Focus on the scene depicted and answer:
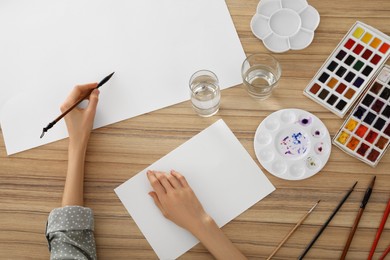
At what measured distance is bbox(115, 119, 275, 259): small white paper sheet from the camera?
96 centimetres

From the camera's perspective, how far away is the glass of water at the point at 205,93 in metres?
0.99

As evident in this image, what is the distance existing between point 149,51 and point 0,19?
403mm

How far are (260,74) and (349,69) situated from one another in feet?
0.66

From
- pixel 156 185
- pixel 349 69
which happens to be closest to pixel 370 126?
pixel 349 69

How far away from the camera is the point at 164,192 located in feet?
3.20

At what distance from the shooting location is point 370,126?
0.96 metres

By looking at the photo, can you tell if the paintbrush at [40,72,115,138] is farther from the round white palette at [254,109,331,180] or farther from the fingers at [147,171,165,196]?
the round white palette at [254,109,331,180]

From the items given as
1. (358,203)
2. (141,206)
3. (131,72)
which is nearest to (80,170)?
(141,206)

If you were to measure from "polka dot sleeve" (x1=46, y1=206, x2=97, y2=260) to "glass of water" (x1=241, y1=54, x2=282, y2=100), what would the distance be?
46 centimetres

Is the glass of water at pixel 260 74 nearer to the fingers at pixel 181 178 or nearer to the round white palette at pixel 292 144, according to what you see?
the round white palette at pixel 292 144

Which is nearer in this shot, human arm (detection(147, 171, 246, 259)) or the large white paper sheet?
human arm (detection(147, 171, 246, 259))

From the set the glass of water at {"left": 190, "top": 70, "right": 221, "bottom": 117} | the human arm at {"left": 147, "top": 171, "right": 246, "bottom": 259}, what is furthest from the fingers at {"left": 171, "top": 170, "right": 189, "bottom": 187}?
the glass of water at {"left": 190, "top": 70, "right": 221, "bottom": 117}

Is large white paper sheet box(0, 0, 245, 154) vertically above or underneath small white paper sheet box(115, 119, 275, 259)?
above

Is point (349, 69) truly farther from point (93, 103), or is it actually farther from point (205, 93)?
point (93, 103)
